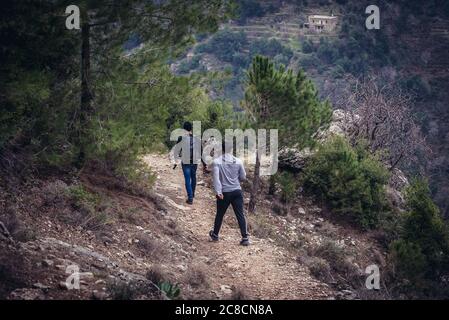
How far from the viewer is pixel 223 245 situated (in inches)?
381

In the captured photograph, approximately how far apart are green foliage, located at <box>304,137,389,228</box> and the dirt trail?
3739 mm

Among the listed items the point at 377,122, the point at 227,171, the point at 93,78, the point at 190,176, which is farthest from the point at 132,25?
the point at 377,122

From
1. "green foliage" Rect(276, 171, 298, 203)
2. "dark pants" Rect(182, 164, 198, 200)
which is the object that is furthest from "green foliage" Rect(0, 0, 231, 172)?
"green foliage" Rect(276, 171, 298, 203)

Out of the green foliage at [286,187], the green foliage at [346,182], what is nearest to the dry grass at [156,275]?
the green foliage at [286,187]

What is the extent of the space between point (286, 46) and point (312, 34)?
7.37 m

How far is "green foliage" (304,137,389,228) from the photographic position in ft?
47.3

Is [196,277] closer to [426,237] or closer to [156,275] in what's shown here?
[156,275]

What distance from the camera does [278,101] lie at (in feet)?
39.1

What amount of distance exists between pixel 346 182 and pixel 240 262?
652 centimetres

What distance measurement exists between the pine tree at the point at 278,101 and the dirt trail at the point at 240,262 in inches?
80.9

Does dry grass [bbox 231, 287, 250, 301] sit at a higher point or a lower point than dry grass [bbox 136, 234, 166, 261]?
Result: lower

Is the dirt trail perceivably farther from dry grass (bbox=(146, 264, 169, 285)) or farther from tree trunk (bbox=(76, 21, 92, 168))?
tree trunk (bbox=(76, 21, 92, 168))

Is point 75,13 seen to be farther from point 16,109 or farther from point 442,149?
point 442,149
